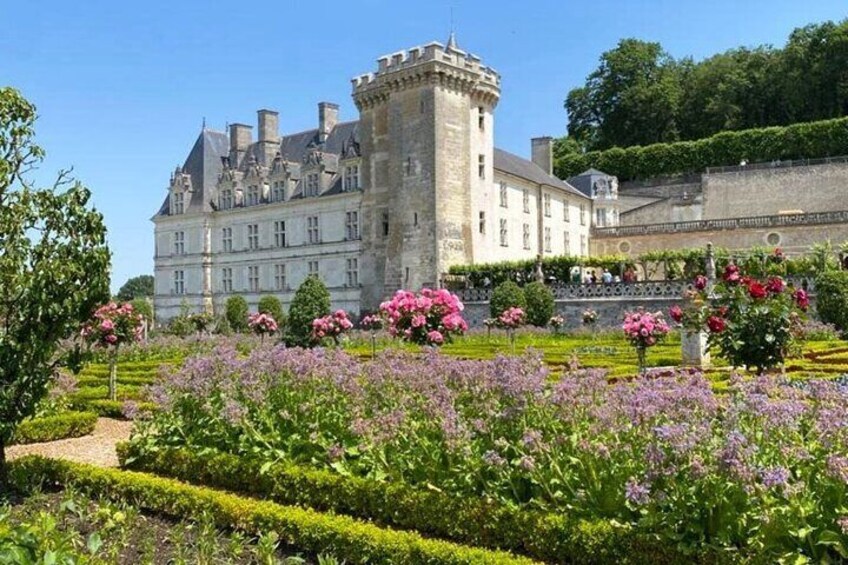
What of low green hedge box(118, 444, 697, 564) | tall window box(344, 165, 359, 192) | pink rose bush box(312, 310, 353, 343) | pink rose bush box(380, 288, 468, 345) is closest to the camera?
low green hedge box(118, 444, 697, 564)

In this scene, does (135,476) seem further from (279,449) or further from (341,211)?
(341,211)

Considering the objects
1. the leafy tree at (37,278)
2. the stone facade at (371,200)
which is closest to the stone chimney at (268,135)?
the stone facade at (371,200)

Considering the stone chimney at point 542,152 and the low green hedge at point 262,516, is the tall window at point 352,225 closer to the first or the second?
the stone chimney at point 542,152

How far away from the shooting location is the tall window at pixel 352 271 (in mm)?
37625

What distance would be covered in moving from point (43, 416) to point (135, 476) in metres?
4.61

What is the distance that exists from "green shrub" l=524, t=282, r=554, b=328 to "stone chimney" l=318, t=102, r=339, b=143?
50.1ft

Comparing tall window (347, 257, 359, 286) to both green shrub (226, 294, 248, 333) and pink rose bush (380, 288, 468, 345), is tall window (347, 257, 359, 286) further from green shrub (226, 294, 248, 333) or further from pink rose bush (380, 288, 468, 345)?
Answer: pink rose bush (380, 288, 468, 345)

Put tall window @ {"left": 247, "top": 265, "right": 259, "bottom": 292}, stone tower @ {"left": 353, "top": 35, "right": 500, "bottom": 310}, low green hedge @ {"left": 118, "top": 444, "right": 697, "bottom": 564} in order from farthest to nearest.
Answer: tall window @ {"left": 247, "top": 265, "right": 259, "bottom": 292} → stone tower @ {"left": 353, "top": 35, "right": 500, "bottom": 310} → low green hedge @ {"left": 118, "top": 444, "right": 697, "bottom": 564}

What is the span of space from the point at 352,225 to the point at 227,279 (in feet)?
30.2

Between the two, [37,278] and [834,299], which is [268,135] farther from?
[37,278]

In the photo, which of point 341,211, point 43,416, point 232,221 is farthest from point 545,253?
point 43,416

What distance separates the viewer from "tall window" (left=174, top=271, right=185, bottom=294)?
149 feet

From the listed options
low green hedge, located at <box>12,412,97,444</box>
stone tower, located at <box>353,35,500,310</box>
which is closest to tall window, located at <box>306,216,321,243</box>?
stone tower, located at <box>353,35,500,310</box>

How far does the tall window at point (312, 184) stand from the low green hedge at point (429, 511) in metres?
31.5
